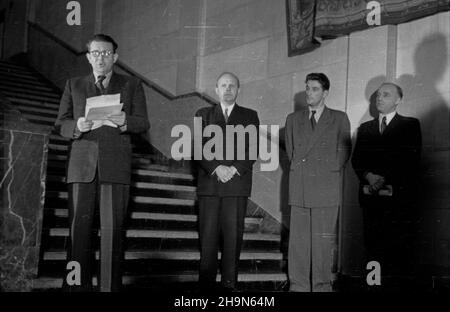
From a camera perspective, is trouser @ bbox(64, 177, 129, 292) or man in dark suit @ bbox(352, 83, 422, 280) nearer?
trouser @ bbox(64, 177, 129, 292)

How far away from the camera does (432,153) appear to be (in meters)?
4.10

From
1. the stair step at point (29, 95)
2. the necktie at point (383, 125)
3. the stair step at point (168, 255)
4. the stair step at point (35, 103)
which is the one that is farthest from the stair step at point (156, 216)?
the stair step at point (29, 95)

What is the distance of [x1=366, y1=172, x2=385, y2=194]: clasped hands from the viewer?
394 cm

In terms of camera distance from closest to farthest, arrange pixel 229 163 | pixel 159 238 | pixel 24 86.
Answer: pixel 229 163, pixel 159 238, pixel 24 86

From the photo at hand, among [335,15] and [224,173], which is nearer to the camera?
[224,173]

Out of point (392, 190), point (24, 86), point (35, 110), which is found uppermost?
point (24, 86)

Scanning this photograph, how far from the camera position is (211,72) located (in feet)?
19.1

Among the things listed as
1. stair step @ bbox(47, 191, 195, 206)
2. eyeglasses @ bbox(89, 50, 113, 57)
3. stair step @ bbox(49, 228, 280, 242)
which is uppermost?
eyeglasses @ bbox(89, 50, 113, 57)

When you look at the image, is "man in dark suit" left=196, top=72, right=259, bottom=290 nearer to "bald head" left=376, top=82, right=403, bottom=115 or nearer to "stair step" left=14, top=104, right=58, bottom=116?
"bald head" left=376, top=82, right=403, bottom=115

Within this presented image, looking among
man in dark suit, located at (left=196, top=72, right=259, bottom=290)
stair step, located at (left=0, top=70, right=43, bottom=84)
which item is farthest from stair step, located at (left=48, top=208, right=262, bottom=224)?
stair step, located at (left=0, top=70, right=43, bottom=84)

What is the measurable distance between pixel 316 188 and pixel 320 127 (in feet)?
1.46

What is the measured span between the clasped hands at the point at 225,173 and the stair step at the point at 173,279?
815 millimetres

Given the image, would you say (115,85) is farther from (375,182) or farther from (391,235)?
(391,235)

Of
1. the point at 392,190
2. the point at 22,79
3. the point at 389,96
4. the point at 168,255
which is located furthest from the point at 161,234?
the point at 22,79
